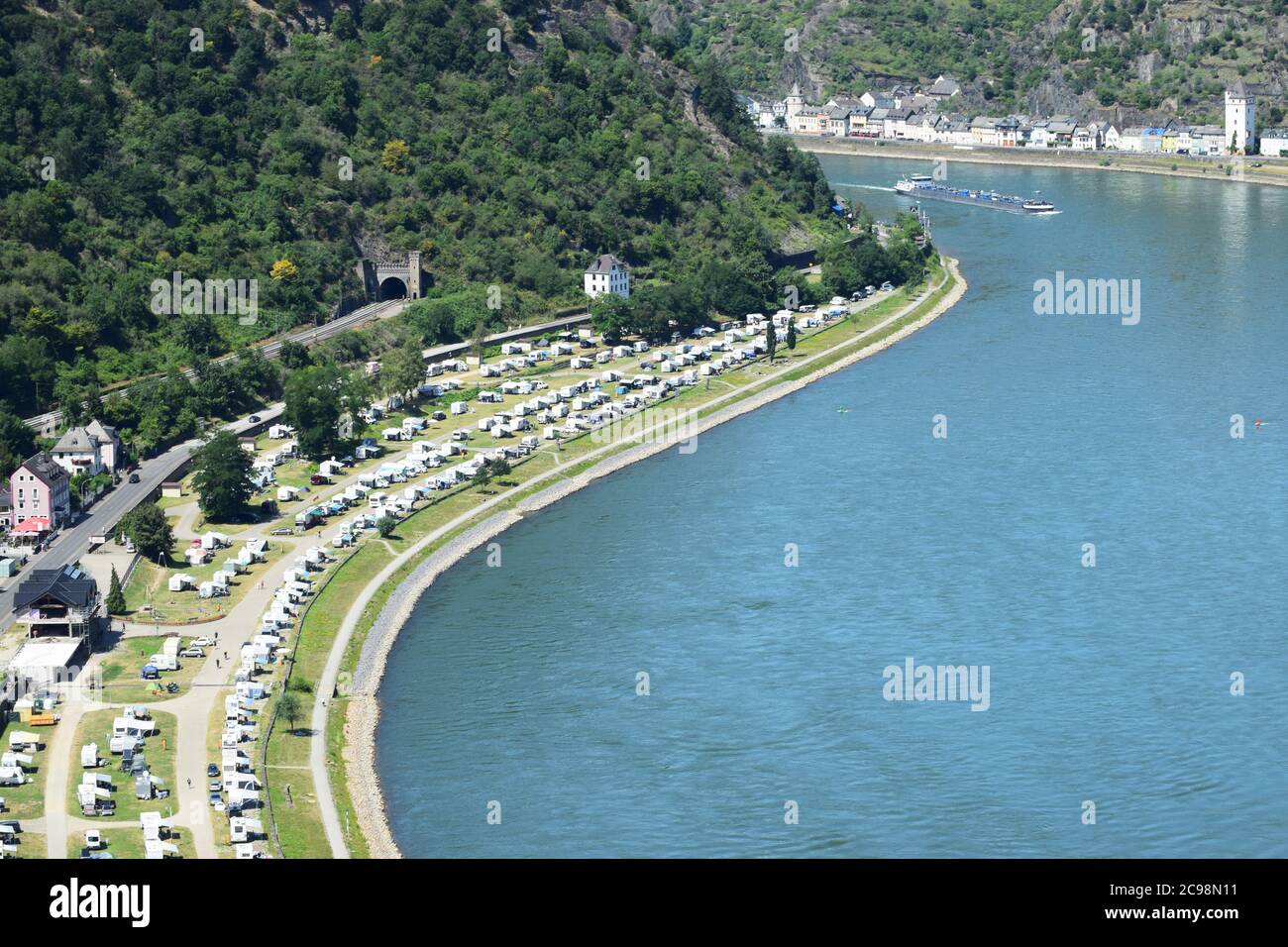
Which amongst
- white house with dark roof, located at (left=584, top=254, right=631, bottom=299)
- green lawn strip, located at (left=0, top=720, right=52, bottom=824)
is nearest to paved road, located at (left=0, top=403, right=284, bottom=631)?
green lawn strip, located at (left=0, top=720, right=52, bottom=824)

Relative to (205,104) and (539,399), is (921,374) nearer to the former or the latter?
(539,399)

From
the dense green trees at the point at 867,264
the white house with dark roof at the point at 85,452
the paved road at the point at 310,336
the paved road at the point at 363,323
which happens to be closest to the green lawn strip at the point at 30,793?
the white house with dark roof at the point at 85,452

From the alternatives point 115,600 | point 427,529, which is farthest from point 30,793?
point 427,529

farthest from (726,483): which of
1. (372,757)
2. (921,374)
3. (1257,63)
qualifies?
(1257,63)

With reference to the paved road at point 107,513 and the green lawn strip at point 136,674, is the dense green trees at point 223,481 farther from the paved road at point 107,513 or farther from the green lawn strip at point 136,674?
the green lawn strip at point 136,674

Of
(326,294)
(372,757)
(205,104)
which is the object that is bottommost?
(372,757)

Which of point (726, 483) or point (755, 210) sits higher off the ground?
point (755, 210)
